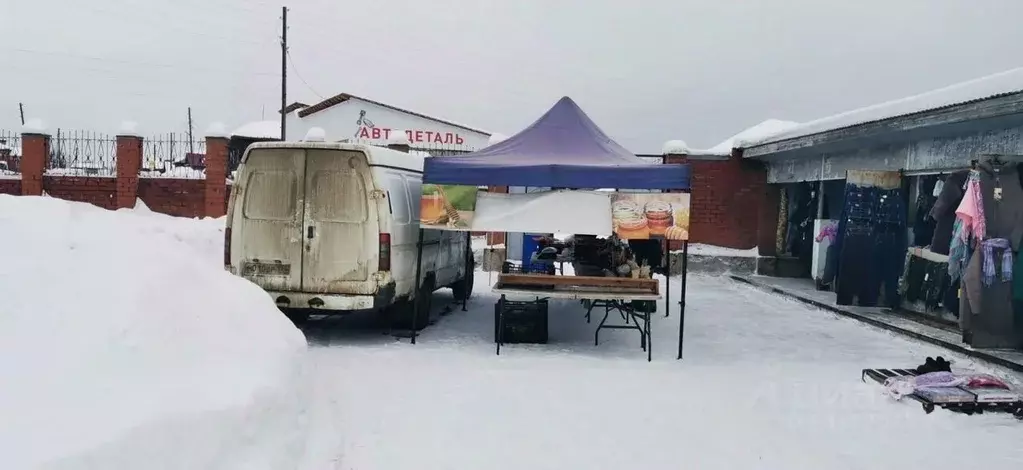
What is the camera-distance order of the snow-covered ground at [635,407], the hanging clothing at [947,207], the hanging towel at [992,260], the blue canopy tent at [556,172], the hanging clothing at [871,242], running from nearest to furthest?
the snow-covered ground at [635,407]
the hanging towel at [992,260]
the blue canopy tent at [556,172]
the hanging clothing at [947,207]
the hanging clothing at [871,242]

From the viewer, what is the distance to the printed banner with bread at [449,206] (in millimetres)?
8469

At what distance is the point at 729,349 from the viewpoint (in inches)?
348

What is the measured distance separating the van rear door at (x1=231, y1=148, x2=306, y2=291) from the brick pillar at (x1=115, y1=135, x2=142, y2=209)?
10.3m

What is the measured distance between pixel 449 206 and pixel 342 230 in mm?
1193

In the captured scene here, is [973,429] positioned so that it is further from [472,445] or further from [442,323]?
[442,323]

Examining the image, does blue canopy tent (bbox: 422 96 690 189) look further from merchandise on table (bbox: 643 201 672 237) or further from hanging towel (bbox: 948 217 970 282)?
hanging towel (bbox: 948 217 970 282)

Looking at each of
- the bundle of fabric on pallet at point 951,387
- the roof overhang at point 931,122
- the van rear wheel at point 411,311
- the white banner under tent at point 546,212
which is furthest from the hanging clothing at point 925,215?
the van rear wheel at point 411,311

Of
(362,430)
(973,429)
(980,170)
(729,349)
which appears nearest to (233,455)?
(362,430)

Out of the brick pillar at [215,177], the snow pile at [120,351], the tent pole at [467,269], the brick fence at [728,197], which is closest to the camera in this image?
the snow pile at [120,351]

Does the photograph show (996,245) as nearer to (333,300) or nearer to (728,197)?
(333,300)

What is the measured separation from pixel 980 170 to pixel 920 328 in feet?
8.70

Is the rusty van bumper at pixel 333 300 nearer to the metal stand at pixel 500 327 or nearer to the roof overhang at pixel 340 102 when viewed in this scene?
the metal stand at pixel 500 327

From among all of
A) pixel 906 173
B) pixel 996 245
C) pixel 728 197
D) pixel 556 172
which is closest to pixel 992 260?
pixel 996 245

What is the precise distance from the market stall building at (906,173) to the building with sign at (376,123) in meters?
19.7
